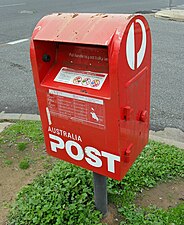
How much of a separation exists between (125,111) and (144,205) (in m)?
1.10

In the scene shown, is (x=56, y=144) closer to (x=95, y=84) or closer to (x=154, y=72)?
(x=95, y=84)

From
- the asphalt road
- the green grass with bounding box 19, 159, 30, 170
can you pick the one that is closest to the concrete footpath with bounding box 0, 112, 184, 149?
the asphalt road

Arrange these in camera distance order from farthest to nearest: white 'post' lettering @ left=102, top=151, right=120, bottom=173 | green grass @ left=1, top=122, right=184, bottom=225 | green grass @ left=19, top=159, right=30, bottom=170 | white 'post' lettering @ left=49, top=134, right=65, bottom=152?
green grass @ left=19, top=159, right=30, bottom=170, green grass @ left=1, top=122, right=184, bottom=225, white 'post' lettering @ left=49, top=134, right=65, bottom=152, white 'post' lettering @ left=102, top=151, right=120, bottom=173

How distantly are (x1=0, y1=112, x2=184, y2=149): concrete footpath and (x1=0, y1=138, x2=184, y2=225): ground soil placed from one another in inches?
23.7

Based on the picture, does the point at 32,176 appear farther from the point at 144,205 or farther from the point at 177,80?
the point at 177,80

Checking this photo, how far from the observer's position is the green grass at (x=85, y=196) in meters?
2.22

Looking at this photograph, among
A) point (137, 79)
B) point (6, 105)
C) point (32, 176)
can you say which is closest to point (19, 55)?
point (6, 105)

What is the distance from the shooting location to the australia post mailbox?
5.14 feet

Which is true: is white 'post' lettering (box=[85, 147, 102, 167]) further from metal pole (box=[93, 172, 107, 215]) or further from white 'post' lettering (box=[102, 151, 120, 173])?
metal pole (box=[93, 172, 107, 215])

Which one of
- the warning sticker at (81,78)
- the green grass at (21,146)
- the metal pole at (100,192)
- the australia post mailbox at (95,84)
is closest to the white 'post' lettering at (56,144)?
the australia post mailbox at (95,84)

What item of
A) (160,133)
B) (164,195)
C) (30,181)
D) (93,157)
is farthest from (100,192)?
(160,133)

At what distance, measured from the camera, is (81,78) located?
1.74 metres

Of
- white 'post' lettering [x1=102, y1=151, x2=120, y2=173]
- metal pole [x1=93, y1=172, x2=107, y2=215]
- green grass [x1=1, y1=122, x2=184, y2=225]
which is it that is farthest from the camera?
green grass [x1=1, y1=122, x2=184, y2=225]

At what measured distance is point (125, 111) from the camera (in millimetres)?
1677
